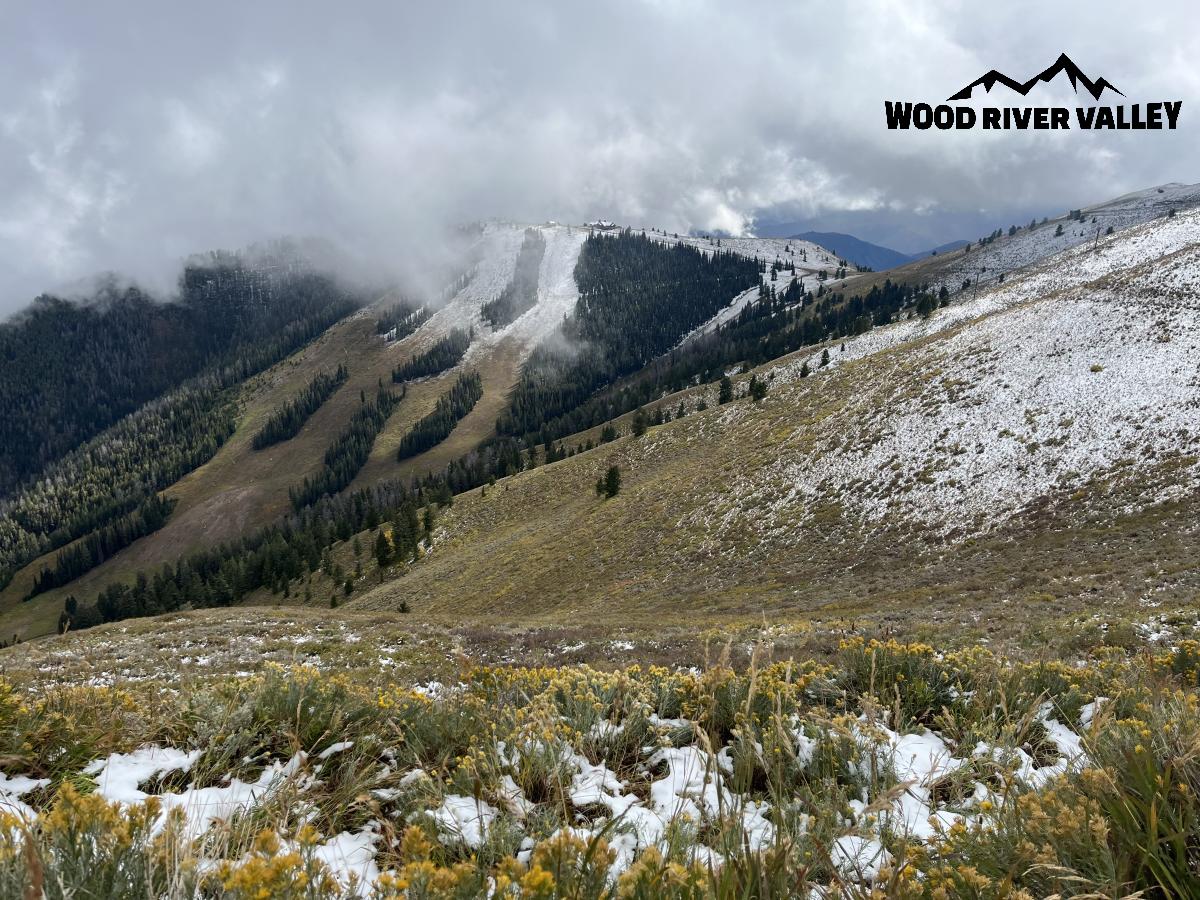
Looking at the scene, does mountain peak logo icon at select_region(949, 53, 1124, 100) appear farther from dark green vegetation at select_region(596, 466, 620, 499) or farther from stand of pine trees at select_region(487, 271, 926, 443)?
stand of pine trees at select_region(487, 271, 926, 443)

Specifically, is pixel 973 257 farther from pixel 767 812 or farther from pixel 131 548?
pixel 131 548

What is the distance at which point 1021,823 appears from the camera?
2.38 metres

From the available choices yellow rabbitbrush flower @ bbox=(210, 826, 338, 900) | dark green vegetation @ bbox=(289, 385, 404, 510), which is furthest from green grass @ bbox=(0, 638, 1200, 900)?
dark green vegetation @ bbox=(289, 385, 404, 510)

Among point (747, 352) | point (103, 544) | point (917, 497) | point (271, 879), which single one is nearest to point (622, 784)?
point (271, 879)

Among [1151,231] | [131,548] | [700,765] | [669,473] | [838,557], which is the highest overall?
[1151,231]

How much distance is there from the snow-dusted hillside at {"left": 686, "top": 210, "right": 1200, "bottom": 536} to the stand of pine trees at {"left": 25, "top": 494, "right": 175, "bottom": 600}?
184987 mm

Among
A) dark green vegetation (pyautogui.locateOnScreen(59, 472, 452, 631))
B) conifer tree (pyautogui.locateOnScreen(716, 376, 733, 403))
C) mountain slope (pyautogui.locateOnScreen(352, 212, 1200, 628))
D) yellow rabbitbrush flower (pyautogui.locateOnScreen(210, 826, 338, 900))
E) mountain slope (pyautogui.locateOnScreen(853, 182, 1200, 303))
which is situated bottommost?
dark green vegetation (pyautogui.locateOnScreen(59, 472, 452, 631))

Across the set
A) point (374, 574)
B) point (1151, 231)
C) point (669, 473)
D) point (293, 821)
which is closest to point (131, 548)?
point (374, 574)

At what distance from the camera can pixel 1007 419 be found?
3550cm

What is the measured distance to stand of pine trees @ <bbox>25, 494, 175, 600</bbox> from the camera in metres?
146

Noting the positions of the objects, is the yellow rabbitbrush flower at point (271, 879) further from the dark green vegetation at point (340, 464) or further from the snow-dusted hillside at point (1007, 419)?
the dark green vegetation at point (340, 464)

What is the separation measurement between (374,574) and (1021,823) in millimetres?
73403

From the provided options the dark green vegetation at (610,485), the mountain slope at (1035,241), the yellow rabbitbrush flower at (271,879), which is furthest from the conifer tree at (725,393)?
the mountain slope at (1035,241)

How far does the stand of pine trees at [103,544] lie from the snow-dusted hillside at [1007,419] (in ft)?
607
